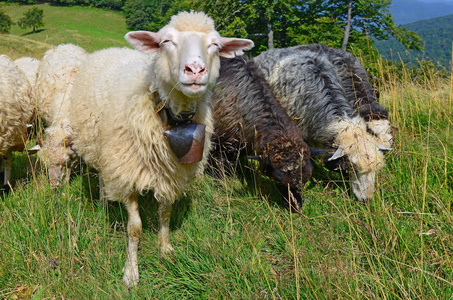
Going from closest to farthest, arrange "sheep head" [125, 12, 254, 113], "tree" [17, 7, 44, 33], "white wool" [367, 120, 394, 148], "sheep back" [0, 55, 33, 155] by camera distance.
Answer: "sheep head" [125, 12, 254, 113] → "sheep back" [0, 55, 33, 155] → "white wool" [367, 120, 394, 148] → "tree" [17, 7, 44, 33]

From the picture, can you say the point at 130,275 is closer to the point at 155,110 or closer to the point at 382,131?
the point at 155,110

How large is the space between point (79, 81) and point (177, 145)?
204 cm

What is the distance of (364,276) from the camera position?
2271 mm

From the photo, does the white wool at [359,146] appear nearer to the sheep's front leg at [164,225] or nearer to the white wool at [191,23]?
the white wool at [191,23]

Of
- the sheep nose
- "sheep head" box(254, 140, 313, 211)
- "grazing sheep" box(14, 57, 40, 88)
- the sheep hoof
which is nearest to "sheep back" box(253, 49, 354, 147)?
"sheep head" box(254, 140, 313, 211)

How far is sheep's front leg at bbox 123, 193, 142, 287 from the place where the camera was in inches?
107

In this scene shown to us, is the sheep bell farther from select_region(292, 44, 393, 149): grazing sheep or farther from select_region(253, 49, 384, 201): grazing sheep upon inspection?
select_region(292, 44, 393, 149): grazing sheep

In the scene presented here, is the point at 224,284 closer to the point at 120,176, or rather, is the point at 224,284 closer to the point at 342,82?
the point at 120,176

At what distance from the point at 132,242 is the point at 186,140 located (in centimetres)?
109

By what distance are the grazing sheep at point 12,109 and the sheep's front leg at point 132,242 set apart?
1.76m

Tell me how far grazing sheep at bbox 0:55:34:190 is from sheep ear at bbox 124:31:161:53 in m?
2.14

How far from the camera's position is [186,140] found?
2.66 meters

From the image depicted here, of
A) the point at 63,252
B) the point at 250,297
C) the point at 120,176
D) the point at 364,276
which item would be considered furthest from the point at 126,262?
the point at 364,276

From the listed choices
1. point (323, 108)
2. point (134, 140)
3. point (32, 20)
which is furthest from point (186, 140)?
point (32, 20)
